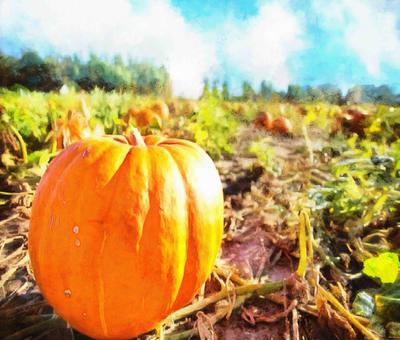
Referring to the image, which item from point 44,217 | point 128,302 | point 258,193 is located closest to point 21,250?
point 44,217

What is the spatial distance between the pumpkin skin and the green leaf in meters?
0.37

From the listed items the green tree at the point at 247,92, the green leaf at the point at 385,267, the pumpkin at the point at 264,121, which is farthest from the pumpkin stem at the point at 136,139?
the pumpkin at the point at 264,121

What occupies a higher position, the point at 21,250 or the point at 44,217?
the point at 44,217

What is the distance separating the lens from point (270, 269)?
1.32 m

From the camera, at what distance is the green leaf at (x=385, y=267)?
3.22 ft

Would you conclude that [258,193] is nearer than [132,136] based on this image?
No

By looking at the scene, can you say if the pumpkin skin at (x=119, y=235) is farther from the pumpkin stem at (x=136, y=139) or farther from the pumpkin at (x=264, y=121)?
the pumpkin at (x=264, y=121)

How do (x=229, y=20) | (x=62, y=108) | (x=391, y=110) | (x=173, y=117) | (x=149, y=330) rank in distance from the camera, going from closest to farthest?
1. (x=149, y=330)
2. (x=229, y=20)
3. (x=62, y=108)
4. (x=391, y=110)
5. (x=173, y=117)

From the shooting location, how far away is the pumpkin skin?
0.84 m

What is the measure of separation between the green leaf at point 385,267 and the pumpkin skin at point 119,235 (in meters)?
0.37

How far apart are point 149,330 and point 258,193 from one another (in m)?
1.03

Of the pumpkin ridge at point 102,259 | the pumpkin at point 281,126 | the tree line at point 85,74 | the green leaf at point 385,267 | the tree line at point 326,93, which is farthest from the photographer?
the pumpkin at point 281,126

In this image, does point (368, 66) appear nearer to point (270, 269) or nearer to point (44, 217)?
point (270, 269)

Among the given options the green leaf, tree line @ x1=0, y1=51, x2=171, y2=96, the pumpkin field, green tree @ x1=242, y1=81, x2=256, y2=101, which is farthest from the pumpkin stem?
green tree @ x1=242, y1=81, x2=256, y2=101
